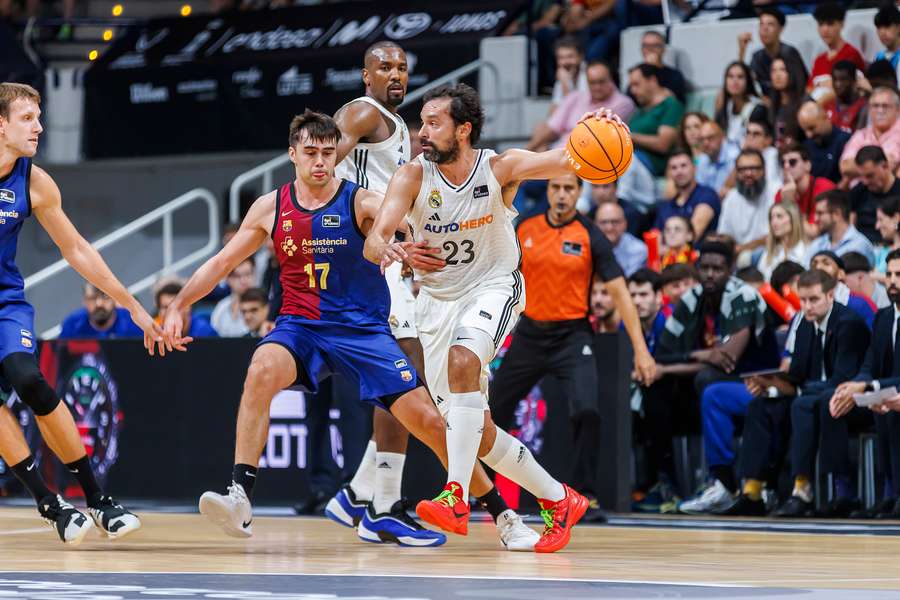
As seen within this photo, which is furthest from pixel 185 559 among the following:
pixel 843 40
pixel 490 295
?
pixel 843 40

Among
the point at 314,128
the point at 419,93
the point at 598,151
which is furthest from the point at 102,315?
the point at 598,151

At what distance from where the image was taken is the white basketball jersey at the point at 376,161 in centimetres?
883

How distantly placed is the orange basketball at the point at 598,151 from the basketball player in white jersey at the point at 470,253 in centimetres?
11

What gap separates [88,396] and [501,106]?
5.91 metres

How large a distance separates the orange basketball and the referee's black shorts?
9.61 ft

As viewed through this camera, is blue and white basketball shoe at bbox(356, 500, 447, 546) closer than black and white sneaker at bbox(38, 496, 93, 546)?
No

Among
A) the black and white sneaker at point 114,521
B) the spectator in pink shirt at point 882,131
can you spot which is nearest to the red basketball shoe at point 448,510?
the black and white sneaker at point 114,521

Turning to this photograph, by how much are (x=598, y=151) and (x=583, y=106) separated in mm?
7698

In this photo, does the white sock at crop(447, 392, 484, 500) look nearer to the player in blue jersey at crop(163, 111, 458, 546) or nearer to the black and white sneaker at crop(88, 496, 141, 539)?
the player in blue jersey at crop(163, 111, 458, 546)

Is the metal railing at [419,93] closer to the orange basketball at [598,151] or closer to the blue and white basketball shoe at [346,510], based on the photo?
the blue and white basketball shoe at [346,510]

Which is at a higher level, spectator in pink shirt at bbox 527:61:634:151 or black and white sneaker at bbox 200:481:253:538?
spectator in pink shirt at bbox 527:61:634:151

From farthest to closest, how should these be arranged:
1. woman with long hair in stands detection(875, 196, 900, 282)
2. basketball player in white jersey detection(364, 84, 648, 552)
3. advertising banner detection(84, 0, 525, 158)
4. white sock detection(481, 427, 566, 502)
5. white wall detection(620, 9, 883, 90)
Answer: advertising banner detection(84, 0, 525, 158) → white wall detection(620, 9, 883, 90) → woman with long hair in stands detection(875, 196, 900, 282) → white sock detection(481, 427, 566, 502) → basketball player in white jersey detection(364, 84, 648, 552)

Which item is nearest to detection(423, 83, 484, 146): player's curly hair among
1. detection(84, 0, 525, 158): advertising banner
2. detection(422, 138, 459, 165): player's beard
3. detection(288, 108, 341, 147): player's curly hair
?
detection(422, 138, 459, 165): player's beard

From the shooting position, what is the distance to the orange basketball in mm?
7410
